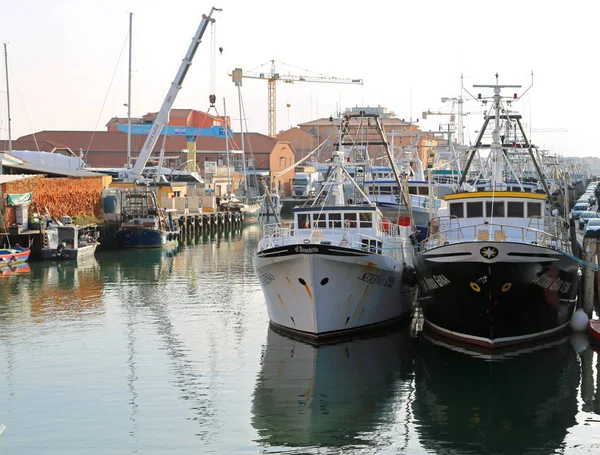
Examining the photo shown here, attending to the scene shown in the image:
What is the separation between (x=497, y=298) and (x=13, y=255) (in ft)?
90.7

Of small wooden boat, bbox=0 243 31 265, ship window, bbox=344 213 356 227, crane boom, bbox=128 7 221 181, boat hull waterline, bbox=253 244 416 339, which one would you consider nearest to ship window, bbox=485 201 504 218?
boat hull waterline, bbox=253 244 416 339

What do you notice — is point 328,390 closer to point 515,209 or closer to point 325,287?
point 325,287

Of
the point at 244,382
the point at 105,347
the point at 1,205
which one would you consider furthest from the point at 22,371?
the point at 1,205

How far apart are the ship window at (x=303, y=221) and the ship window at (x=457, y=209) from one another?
14.8 feet

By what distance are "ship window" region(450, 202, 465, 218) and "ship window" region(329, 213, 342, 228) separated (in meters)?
3.51

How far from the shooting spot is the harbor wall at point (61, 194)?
52.8 m

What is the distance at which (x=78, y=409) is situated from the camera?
19.6 meters

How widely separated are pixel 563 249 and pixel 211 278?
19391 mm

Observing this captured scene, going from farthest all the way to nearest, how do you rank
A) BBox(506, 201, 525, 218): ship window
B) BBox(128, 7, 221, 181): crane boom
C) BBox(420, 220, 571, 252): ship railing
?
BBox(128, 7, 221, 181): crane boom < BBox(506, 201, 525, 218): ship window < BBox(420, 220, 571, 252): ship railing

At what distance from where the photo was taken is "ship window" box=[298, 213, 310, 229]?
93.3ft

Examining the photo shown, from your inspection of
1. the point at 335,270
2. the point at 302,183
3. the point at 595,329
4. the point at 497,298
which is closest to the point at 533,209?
the point at 595,329

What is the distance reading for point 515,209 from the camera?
27.4 meters

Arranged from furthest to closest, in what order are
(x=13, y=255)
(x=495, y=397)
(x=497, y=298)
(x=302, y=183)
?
(x=302, y=183)
(x=13, y=255)
(x=497, y=298)
(x=495, y=397)

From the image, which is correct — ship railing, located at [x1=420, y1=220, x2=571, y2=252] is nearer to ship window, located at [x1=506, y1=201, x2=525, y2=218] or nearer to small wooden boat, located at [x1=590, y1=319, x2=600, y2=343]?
ship window, located at [x1=506, y1=201, x2=525, y2=218]
